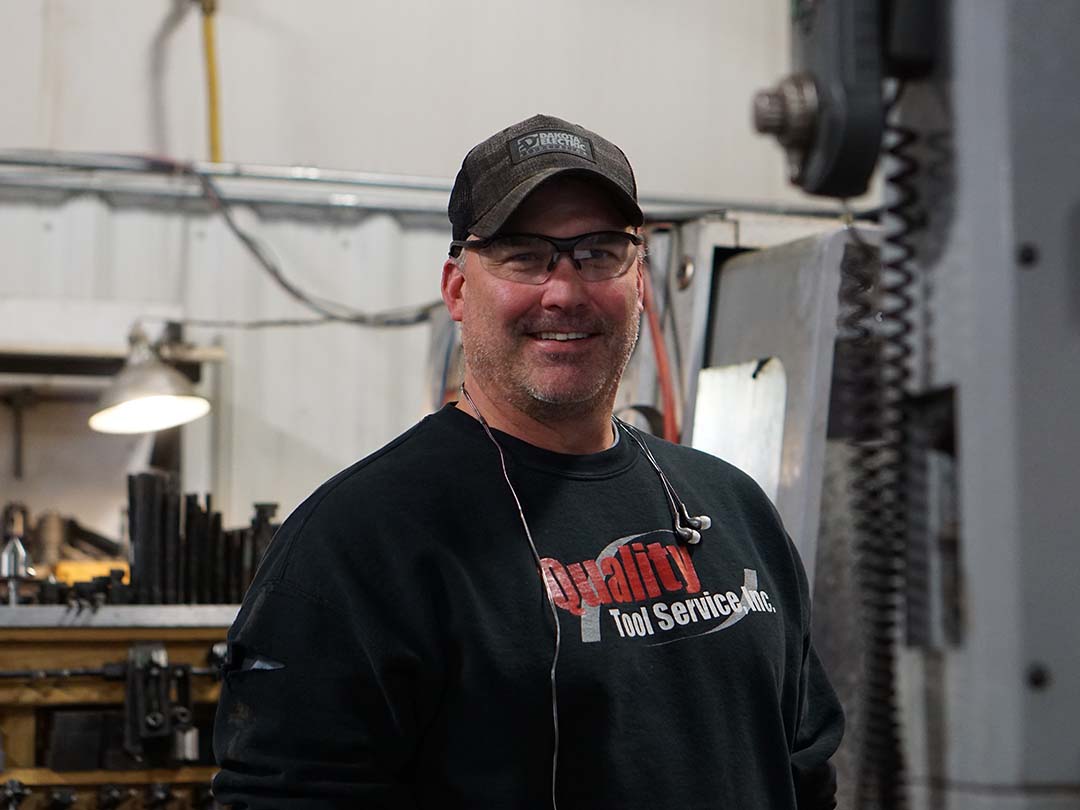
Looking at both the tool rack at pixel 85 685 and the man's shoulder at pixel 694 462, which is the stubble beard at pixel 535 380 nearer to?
the man's shoulder at pixel 694 462

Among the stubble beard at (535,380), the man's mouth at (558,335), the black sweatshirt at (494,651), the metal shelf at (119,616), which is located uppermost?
the man's mouth at (558,335)

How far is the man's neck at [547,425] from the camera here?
137 centimetres

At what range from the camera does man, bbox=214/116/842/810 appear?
3.90 ft

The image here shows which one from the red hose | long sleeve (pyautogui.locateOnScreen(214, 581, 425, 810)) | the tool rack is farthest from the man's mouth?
the tool rack

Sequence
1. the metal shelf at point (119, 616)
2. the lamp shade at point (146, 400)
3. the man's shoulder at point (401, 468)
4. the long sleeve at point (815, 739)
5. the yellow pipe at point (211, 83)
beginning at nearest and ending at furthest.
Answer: the man's shoulder at point (401, 468)
the long sleeve at point (815, 739)
the metal shelf at point (119, 616)
the lamp shade at point (146, 400)
the yellow pipe at point (211, 83)

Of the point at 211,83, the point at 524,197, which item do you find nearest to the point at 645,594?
the point at 524,197

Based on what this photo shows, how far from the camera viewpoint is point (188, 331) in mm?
3582

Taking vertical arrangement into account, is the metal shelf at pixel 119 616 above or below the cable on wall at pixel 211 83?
below

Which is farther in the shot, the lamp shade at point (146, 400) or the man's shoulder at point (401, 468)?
the lamp shade at point (146, 400)

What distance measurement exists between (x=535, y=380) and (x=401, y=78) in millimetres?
2778

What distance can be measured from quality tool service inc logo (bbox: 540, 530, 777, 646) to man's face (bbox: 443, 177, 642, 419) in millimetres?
159

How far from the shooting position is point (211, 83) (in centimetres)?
368

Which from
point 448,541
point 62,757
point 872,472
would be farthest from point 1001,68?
point 62,757

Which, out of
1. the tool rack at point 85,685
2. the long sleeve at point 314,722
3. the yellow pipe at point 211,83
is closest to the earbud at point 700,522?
the long sleeve at point 314,722
